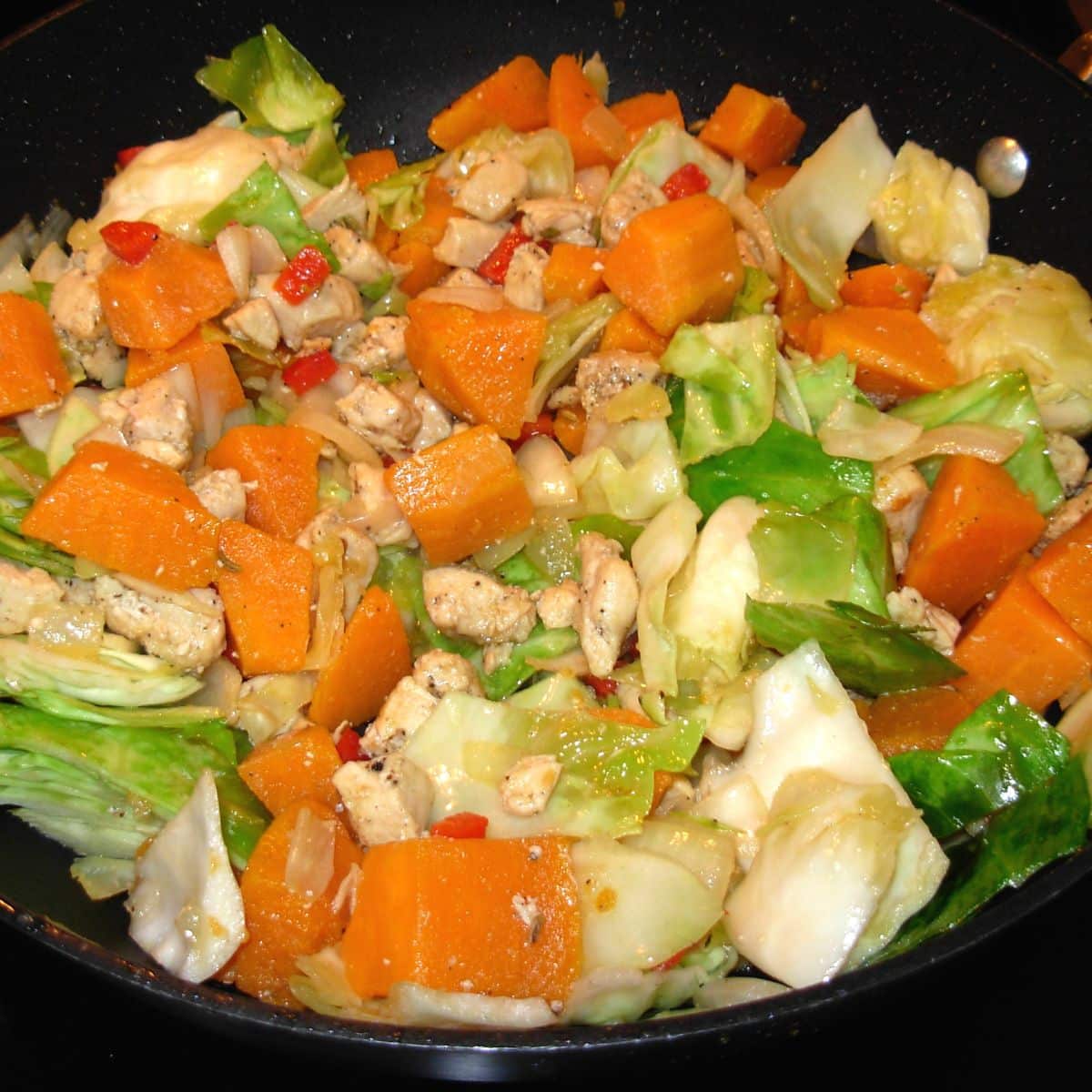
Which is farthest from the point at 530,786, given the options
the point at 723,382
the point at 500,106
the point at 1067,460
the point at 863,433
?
the point at 500,106

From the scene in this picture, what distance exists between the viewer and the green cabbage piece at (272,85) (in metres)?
3.20

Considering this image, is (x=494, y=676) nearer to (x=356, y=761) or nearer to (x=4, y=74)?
(x=356, y=761)

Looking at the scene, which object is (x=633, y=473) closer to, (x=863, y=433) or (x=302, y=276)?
(x=863, y=433)

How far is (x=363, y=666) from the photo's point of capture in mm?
2553

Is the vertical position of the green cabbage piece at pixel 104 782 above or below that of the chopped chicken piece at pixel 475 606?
below

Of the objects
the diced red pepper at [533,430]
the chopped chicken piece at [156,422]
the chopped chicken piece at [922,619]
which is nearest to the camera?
the chopped chicken piece at [922,619]

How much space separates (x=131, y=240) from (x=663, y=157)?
1480 mm

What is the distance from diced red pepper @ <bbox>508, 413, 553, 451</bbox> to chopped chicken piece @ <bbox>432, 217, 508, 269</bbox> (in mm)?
546

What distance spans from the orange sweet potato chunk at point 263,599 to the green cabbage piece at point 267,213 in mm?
913

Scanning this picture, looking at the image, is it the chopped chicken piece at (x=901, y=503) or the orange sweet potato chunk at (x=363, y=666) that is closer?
the orange sweet potato chunk at (x=363, y=666)

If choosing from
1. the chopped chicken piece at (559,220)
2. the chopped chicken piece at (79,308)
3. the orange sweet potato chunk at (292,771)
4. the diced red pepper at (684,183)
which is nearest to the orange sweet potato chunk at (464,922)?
the orange sweet potato chunk at (292,771)

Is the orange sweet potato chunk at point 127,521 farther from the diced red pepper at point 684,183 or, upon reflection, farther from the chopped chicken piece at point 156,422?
the diced red pepper at point 684,183

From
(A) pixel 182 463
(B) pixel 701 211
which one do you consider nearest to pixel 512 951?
(A) pixel 182 463

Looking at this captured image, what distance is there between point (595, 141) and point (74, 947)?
8.23 ft
